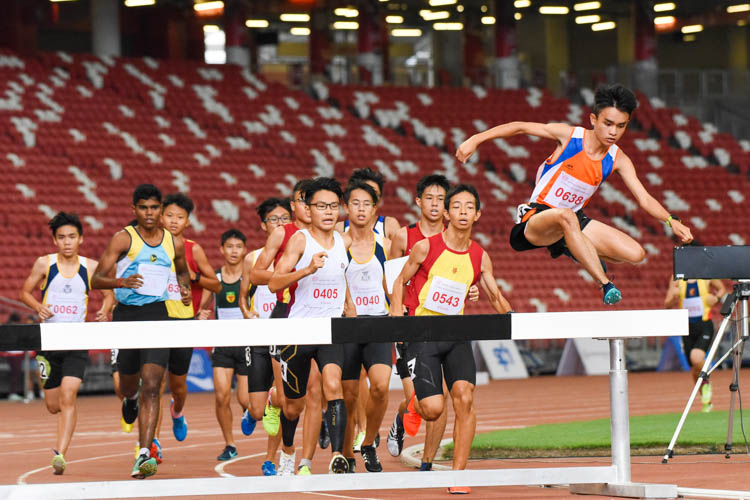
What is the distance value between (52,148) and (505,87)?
46.8ft

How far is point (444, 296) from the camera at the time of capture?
856 centimetres

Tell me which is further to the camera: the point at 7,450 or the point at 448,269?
the point at 7,450

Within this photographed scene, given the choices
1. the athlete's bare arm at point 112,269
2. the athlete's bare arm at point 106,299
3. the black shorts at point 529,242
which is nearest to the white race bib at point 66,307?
the athlete's bare arm at point 106,299

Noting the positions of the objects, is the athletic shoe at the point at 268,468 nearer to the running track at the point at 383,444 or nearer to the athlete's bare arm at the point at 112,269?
the running track at the point at 383,444

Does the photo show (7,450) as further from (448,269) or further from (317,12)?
(317,12)

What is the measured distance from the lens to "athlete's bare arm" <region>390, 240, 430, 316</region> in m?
8.62

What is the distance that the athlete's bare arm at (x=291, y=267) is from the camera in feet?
26.4

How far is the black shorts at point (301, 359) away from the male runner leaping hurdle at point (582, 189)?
4.66 ft

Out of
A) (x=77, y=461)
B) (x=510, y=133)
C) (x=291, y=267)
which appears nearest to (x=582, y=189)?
(x=510, y=133)

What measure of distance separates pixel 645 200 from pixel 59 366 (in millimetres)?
4724

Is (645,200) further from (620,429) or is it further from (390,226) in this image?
(390,226)

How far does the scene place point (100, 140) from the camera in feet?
86.1

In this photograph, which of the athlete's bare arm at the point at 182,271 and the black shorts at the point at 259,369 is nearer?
the athlete's bare arm at the point at 182,271

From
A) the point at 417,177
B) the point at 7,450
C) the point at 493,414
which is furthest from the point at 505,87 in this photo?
the point at 7,450
